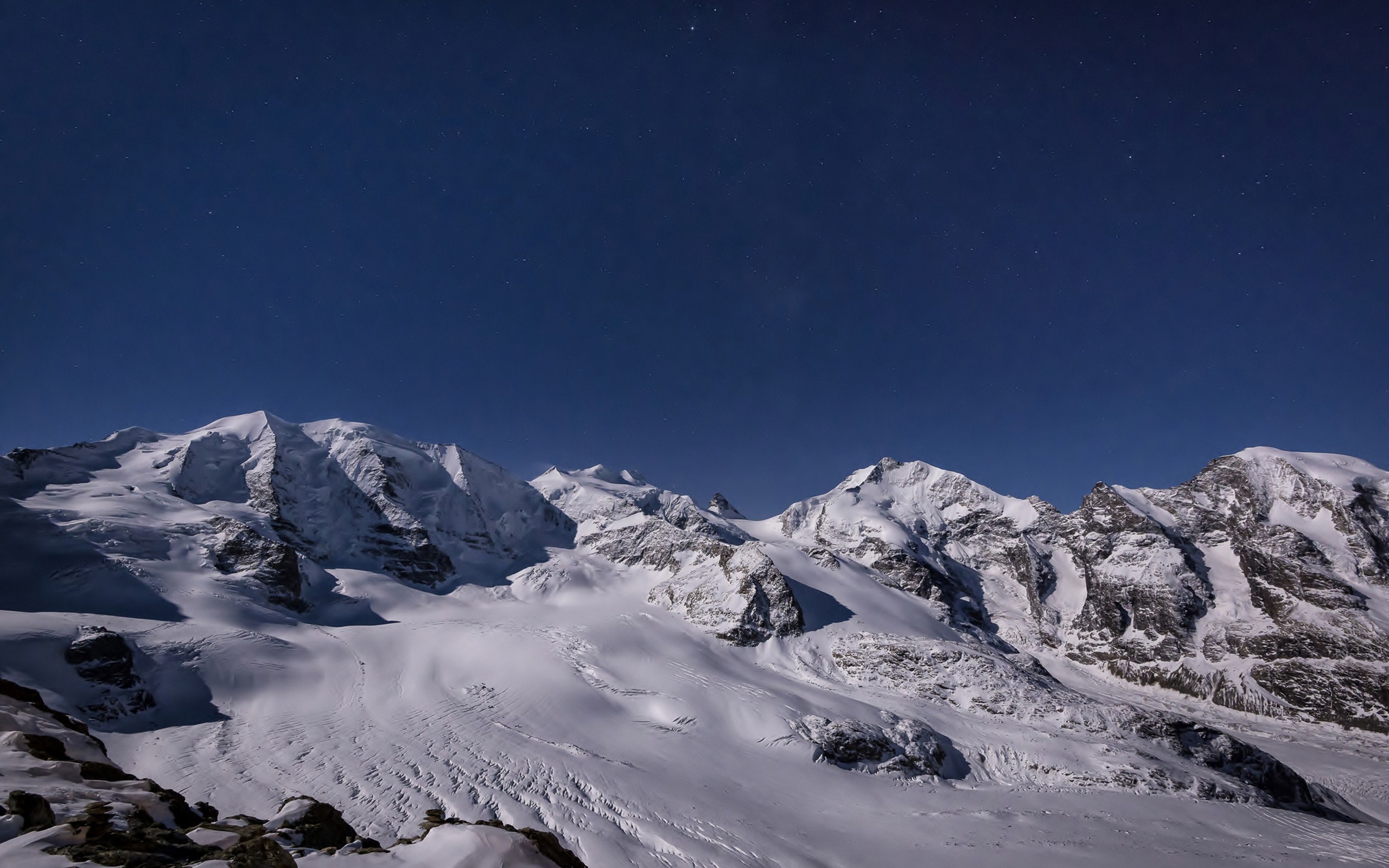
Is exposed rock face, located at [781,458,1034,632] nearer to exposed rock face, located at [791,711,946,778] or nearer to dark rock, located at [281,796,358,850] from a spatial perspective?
exposed rock face, located at [791,711,946,778]

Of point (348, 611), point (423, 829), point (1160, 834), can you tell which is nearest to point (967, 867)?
point (1160, 834)

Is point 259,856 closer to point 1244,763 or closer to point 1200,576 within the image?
point 1244,763

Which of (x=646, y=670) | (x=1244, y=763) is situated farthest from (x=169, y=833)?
(x=1244, y=763)

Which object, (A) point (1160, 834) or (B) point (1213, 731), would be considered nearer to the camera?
(A) point (1160, 834)

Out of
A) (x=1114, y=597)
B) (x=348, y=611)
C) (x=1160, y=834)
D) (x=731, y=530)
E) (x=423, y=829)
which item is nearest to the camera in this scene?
(x=423, y=829)

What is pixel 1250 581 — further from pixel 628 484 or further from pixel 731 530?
pixel 628 484

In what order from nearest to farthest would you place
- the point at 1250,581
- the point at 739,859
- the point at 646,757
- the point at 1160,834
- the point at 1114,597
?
the point at 739,859 < the point at 1160,834 < the point at 646,757 < the point at 1250,581 < the point at 1114,597
